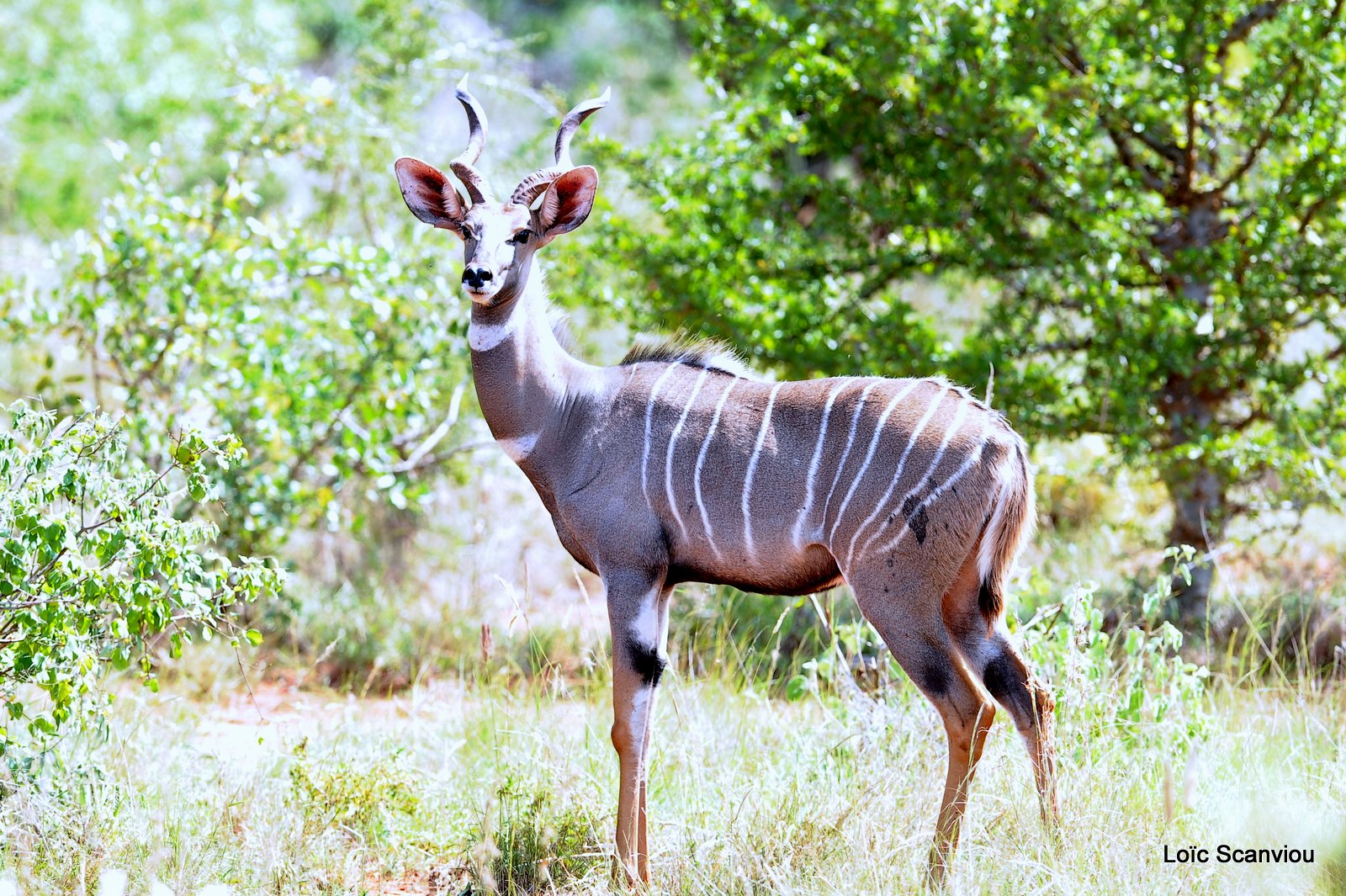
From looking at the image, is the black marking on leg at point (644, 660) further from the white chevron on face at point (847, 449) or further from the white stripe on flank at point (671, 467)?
the white chevron on face at point (847, 449)

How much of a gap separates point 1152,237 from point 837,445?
12.5ft

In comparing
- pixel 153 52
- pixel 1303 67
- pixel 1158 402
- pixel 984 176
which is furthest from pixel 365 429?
pixel 153 52

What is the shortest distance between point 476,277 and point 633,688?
1.29 meters

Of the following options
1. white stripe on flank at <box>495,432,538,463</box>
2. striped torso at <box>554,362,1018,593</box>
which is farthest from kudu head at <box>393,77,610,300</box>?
striped torso at <box>554,362,1018,593</box>

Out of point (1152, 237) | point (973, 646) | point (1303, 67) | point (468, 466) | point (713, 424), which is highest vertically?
point (1303, 67)

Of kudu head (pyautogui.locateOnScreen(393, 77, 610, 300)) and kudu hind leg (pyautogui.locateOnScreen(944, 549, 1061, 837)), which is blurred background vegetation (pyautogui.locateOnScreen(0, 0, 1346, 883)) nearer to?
kudu hind leg (pyautogui.locateOnScreen(944, 549, 1061, 837))

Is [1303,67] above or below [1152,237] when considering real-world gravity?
above

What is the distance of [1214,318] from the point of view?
6.70 meters

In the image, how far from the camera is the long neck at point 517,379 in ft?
14.1

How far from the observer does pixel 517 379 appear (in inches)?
170

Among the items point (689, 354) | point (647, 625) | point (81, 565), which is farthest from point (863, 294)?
point (81, 565)

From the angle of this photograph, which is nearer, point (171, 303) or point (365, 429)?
point (171, 303)

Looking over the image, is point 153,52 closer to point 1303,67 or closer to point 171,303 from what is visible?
point 171,303

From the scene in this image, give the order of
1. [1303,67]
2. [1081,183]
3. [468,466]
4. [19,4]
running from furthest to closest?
[19,4], [468,466], [1081,183], [1303,67]
